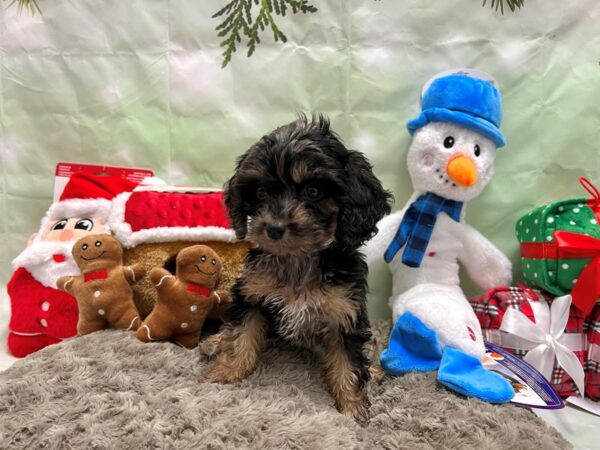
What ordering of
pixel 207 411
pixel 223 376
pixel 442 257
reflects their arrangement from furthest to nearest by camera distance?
pixel 442 257 < pixel 223 376 < pixel 207 411

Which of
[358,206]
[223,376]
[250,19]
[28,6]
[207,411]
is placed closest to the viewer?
[207,411]

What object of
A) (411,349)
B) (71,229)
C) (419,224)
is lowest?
(411,349)

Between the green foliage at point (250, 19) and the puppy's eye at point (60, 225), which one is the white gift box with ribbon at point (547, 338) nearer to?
the green foliage at point (250, 19)

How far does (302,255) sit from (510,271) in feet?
3.73

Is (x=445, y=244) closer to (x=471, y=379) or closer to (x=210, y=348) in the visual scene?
(x=471, y=379)

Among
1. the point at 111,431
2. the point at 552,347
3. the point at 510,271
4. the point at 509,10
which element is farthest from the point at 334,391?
the point at 509,10

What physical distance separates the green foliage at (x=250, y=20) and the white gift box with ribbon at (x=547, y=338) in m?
1.74

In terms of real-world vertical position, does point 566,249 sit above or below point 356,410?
above

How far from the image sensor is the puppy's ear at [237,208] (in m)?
1.65

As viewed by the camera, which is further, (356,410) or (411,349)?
(411,349)

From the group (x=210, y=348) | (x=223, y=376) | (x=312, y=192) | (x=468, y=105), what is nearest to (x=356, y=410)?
(x=223, y=376)

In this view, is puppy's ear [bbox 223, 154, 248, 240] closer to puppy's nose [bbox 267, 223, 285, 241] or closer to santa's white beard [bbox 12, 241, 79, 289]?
Result: puppy's nose [bbox 267, 223, 285, 241]

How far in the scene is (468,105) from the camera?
193 centimetres

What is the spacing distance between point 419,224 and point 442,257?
0.21m
